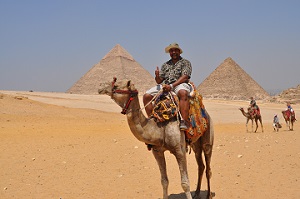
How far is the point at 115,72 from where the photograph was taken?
6038 inches

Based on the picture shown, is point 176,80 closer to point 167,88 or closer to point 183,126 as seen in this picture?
point 167,88

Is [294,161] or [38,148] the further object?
[38,148]

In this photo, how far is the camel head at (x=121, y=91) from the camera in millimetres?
4789

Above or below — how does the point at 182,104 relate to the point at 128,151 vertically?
above

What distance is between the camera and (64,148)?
36.0 feet

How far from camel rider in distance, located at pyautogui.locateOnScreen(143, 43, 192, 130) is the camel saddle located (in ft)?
0.28

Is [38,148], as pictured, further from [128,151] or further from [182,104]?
[182,104]

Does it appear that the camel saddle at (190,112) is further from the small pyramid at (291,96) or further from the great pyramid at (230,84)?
the great pyramid at (230,84)

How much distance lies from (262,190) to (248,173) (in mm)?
1214

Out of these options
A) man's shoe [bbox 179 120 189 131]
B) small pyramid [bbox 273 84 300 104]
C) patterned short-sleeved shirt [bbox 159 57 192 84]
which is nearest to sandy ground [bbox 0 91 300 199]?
man's shoe [bbox 179 120 189 131]

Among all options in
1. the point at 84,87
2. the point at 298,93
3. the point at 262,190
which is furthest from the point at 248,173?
the point at 84,87

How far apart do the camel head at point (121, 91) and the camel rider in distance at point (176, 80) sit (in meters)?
0.37

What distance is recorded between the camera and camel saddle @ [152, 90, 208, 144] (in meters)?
4.95

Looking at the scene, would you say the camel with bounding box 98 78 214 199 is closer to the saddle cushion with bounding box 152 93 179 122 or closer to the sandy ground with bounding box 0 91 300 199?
the saddle cushion with bounding box 152 93 179 122
